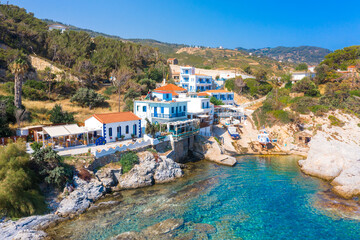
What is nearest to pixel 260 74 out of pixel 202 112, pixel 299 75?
pixel 299 75

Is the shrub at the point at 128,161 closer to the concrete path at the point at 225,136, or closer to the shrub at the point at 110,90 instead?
the concrete path at the point at 225,136

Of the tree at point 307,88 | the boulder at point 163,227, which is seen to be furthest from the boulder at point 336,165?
the tree at point 307,88

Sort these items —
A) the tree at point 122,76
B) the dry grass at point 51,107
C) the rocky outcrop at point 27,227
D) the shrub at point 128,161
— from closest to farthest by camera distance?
the rocky outcrop at point 27,227
the shrub at point 128,161
the dry grass at point 51,107
the tree at point 122,76

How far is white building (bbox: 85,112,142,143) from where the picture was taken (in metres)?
28.0

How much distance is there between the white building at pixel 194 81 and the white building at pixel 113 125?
31198 mm

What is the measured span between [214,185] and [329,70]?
48741 millimetres

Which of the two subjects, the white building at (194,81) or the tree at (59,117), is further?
the white building at (194,81)

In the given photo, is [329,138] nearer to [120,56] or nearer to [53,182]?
[53,182]

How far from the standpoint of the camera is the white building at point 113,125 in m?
28.0

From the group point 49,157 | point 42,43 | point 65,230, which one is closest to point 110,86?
point 42,43

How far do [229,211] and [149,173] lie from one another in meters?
8.68

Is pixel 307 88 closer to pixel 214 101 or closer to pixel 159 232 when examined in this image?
pixel 214 101

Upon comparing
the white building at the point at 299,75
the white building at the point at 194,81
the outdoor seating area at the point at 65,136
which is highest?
the white building at the point at 299,75

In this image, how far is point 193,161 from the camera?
33250 millimetres
